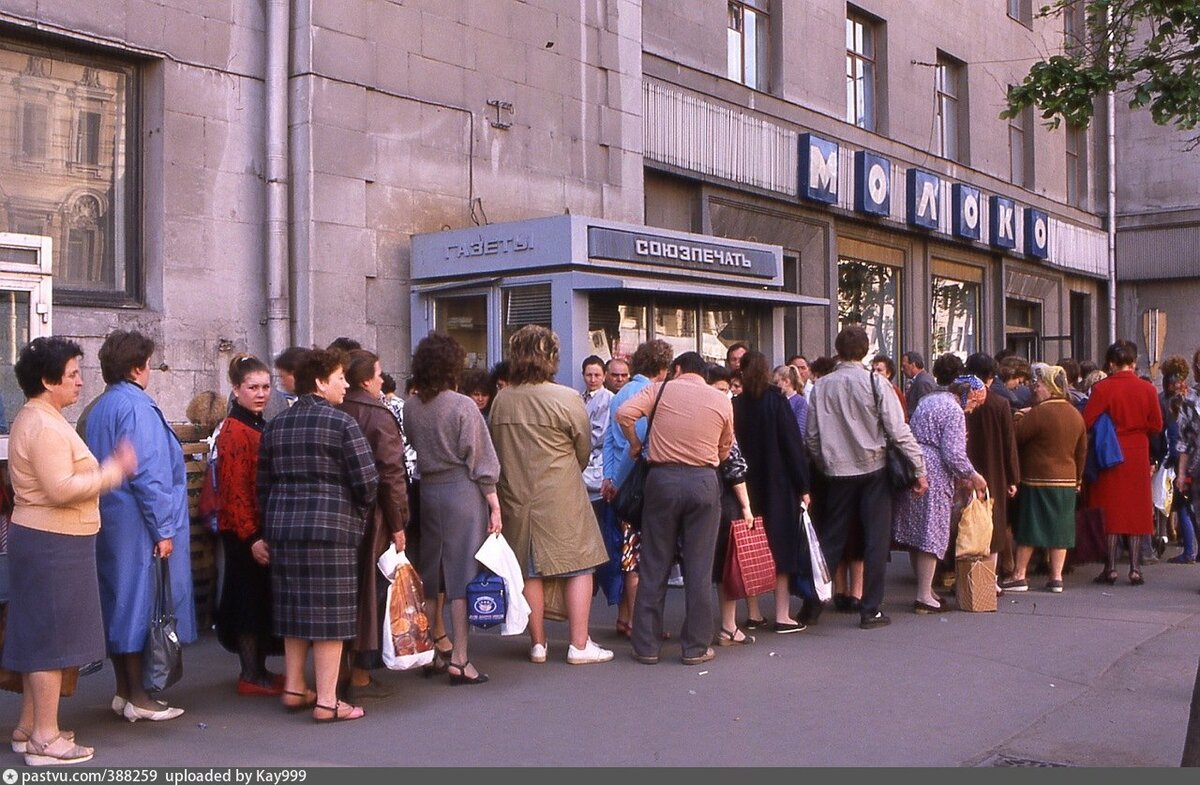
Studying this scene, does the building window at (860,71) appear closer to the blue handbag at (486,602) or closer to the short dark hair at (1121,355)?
the short dark hair at (1121,355)

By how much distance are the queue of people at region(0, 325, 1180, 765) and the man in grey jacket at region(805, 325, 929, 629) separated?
0.02m

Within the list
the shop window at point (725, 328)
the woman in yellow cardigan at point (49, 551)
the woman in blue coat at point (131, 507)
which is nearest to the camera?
the woman in yellow cardigan at point (49, 551)

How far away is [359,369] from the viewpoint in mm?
6672

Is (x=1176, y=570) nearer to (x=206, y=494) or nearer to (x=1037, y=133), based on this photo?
(x=206, y=494)

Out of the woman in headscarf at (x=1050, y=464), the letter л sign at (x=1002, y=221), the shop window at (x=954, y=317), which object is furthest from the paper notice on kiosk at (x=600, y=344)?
the letter л sign at (x=1002, y=221)

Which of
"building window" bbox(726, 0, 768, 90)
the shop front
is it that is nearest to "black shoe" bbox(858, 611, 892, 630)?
the shop front

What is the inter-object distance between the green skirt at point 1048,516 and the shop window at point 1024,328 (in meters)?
15.5

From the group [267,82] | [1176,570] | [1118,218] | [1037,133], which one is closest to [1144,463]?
[1176,570]

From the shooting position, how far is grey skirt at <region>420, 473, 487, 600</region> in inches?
277

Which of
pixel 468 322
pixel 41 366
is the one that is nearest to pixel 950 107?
pixel 468 322

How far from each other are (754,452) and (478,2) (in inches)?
246

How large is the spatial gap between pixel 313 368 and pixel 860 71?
1572 centimetres

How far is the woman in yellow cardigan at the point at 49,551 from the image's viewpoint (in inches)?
216

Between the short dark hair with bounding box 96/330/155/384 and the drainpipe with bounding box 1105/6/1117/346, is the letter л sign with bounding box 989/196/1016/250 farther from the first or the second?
the short dark hair with bounding box 96/330/155/384
